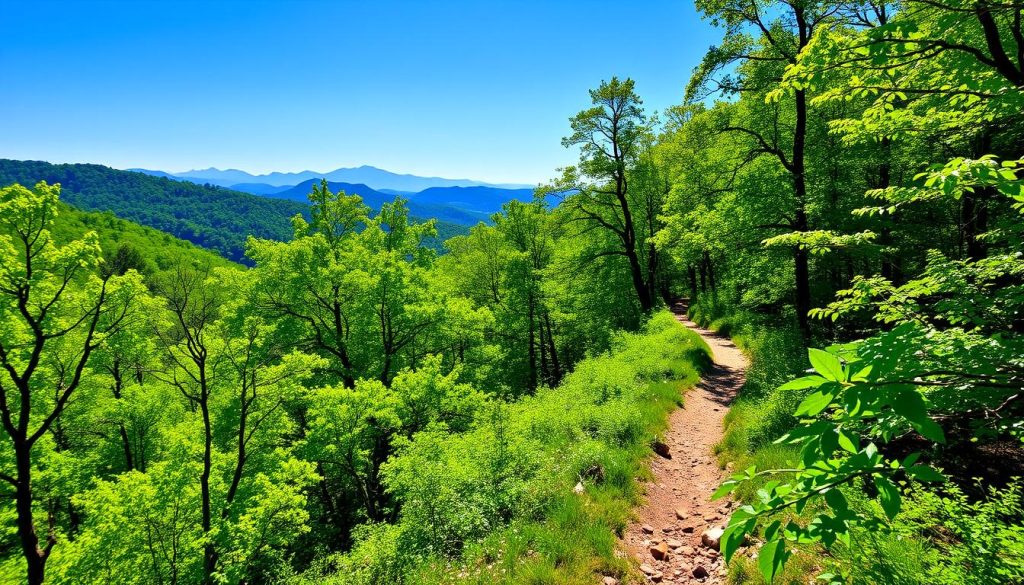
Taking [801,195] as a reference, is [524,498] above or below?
below

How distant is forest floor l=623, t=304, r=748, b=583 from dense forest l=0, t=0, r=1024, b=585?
0.41 metres

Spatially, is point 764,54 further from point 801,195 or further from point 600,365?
point 600,365

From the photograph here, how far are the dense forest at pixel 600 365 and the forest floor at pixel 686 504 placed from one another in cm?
41

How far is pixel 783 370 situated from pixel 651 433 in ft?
15.3

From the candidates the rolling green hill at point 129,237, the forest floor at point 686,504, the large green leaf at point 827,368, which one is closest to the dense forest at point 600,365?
the large green leaf at point 827,368

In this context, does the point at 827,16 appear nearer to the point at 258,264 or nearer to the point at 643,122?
the point at 643,122

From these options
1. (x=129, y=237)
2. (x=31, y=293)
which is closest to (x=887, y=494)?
(x=31, y=293)

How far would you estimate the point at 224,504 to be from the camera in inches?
532

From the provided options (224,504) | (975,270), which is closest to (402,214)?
(224,504)

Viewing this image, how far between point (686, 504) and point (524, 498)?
122 inches

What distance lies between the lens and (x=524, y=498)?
7.68 metres

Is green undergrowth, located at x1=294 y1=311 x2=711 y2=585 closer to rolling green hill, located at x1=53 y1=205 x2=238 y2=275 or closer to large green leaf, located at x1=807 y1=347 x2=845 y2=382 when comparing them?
large green leaf, located at x1=807 y1=347 x2=845 y2=382

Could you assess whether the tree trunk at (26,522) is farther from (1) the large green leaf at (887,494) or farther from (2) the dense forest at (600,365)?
(1) the large green leaf at (887,494)

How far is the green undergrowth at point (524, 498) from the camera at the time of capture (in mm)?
6125
